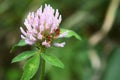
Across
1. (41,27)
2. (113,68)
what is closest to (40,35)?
(41,27)

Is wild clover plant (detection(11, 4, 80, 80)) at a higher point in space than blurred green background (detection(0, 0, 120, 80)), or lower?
lower

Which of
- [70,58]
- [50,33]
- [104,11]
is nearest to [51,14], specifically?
[50,33]

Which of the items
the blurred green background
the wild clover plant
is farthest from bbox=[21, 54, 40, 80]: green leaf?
the blurred green background

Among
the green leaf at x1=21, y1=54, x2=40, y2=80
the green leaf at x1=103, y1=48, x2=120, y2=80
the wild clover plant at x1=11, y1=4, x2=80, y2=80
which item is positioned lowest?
the green leaf at x1=21, y1=54, x2=40, y2=80

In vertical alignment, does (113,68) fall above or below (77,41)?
below

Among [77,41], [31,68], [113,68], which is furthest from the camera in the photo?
[77,41]

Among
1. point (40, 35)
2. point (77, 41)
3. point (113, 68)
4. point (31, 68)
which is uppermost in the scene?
point (77, 41)

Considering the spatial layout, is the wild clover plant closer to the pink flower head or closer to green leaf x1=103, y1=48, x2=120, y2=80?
the pink flower head

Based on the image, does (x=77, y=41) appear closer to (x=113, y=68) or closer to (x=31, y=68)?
(x=113, y=68)
